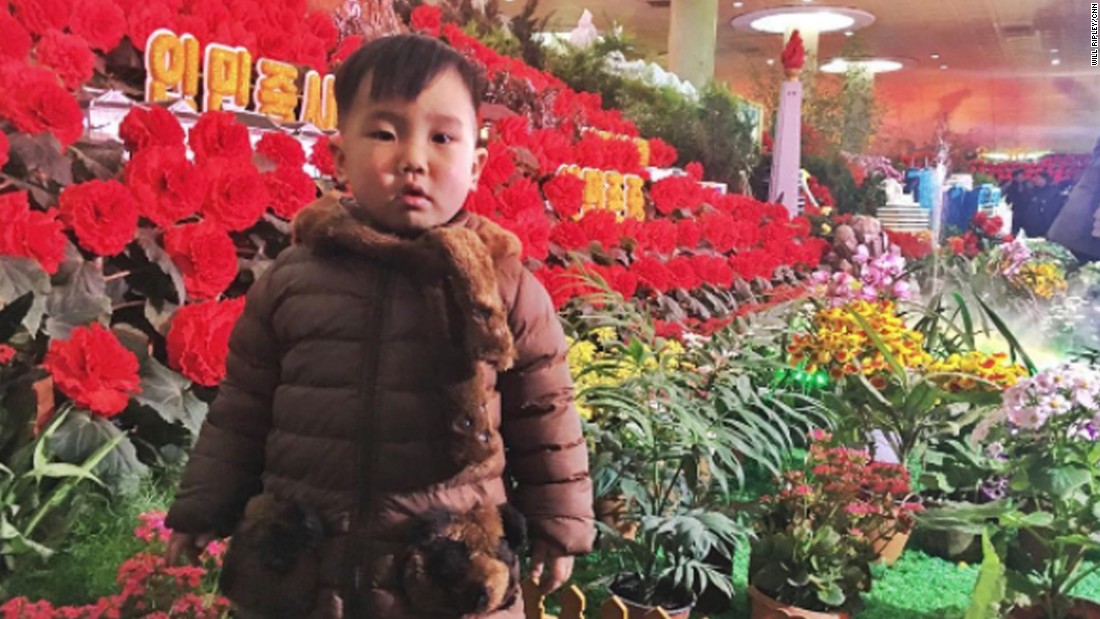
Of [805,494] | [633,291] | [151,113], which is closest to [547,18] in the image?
[633,291]

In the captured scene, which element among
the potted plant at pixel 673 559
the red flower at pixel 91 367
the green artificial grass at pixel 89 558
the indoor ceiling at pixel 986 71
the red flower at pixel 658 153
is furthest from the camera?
the red flower at pixel 658 153

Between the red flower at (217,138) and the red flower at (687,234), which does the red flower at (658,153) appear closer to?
the red flower at (687,234)

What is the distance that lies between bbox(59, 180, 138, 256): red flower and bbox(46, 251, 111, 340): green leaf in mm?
43

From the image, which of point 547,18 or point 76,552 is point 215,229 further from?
point 547,18

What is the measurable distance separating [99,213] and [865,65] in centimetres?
271

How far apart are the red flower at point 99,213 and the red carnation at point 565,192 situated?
160 cm

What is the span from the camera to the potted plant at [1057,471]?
5.52ft

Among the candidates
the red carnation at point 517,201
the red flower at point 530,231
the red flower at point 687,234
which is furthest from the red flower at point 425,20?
the red flower at point 687,234

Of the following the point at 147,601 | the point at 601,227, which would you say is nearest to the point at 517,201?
the point at 601,227

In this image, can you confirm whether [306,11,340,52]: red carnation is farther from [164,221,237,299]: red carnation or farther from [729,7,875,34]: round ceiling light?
[729,7,875,34]: round ceiling light

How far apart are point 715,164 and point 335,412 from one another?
359cm

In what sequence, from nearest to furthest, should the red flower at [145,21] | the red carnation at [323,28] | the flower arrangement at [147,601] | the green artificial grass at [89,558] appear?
the flower arrangement at [147,601]
the green artificial grass at [89,558]
the red flower at [145,21]
the red carnation at [323,28]

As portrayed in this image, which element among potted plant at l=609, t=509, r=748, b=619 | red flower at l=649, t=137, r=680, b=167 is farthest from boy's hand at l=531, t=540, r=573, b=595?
red flower at l=649, t=137, r=680, b=167

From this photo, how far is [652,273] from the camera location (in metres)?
3.19
